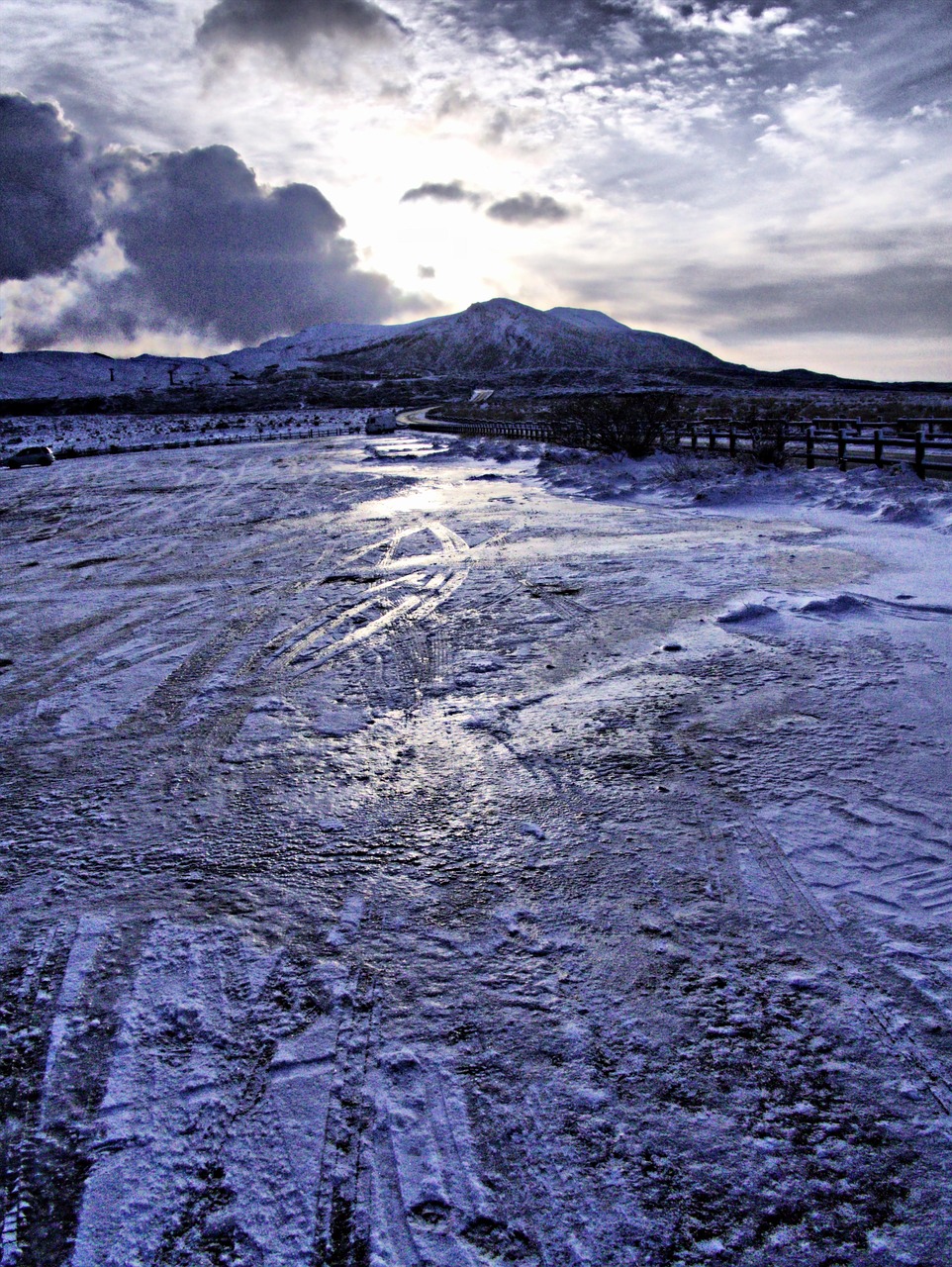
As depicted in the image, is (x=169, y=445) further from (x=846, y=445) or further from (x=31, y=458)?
(x=846, y=445)

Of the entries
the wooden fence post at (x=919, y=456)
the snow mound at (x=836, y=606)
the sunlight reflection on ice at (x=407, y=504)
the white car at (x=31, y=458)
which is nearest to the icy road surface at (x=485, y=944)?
the snow mound at (x=836, y=606)

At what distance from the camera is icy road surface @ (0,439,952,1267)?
2.26 metres

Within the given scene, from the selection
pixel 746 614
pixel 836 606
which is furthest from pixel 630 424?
pixel 746 614

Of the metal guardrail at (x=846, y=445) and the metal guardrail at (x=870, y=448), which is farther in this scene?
the metal guardrail at (x=846, y=445)

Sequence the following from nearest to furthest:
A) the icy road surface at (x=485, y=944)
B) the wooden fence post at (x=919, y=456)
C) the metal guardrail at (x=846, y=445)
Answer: the icy road surface at (x=485, y=944), the wooden fence post at (x=919, y=456), the metal guardrail at (x=846, y=445)

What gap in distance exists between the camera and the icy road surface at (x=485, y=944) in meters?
2.26

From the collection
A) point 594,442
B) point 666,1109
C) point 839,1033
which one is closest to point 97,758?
point 666,1109

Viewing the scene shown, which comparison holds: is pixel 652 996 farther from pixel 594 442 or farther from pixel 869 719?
pixel 594 442

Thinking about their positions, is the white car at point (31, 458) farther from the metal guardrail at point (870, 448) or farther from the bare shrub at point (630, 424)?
the metal guardrail at point (870, 448)

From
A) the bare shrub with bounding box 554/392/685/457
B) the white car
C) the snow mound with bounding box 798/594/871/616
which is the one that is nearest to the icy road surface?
the snow mound with bounding box 798/594/871/616

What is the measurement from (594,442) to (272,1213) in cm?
2286

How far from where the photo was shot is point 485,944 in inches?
129

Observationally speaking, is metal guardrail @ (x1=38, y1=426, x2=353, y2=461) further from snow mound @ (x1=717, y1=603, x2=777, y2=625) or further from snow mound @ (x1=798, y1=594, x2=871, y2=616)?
snow mound @ (x1=798, y1=594, x2=871, y2=616)

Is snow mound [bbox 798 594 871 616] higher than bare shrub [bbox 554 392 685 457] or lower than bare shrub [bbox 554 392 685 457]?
lower
